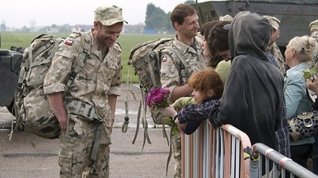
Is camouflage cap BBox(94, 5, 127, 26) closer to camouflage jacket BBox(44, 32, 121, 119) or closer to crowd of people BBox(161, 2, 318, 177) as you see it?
camouflage jacket BBox(44, 32, 121, 119)

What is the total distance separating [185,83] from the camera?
484 cm

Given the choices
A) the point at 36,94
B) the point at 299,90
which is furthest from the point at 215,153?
the point at 36,94

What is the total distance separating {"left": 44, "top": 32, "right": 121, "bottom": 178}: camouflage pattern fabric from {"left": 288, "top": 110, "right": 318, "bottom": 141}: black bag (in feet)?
4.63

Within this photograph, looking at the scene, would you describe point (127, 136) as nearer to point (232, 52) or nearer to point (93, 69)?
point (93, 69)

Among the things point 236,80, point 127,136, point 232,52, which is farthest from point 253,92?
point 127,136

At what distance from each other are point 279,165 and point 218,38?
1.44 m

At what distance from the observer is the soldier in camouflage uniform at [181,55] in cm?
475

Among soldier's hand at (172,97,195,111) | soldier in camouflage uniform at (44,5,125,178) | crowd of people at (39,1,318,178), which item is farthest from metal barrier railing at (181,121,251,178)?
soldier in camouflage uniform at (44,5,125,178)

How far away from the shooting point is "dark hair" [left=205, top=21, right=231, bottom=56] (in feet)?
13.2

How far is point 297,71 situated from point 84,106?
1.61 meters

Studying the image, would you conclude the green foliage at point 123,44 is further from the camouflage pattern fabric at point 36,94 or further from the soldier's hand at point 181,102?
the soldier's hand at point 181,102

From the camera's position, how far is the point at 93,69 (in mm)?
4680

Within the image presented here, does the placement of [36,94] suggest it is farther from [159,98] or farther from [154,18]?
[154,18]

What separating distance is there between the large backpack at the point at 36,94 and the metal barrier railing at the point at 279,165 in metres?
2.00
